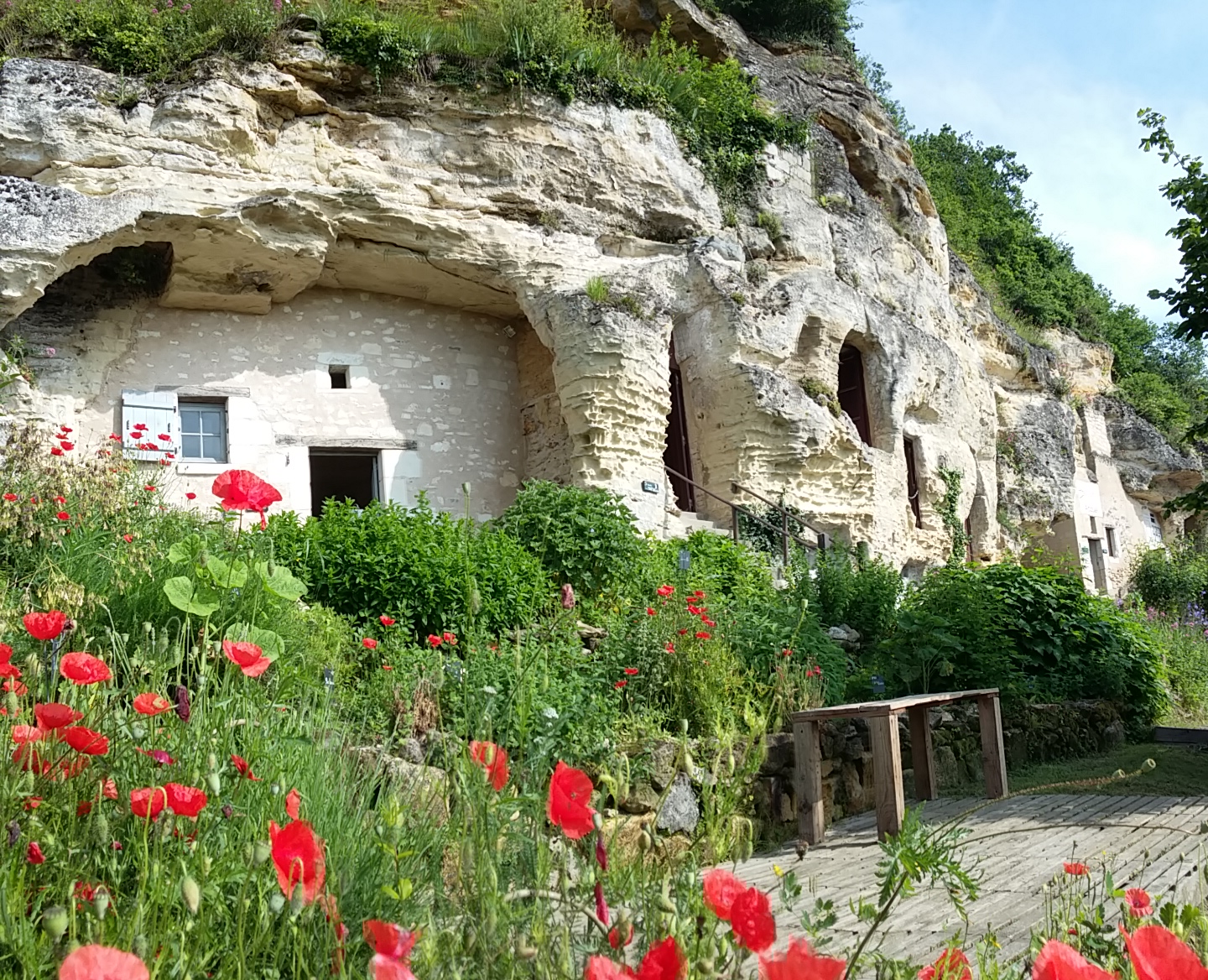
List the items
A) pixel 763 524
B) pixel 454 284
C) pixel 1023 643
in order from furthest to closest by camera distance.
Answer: pixel 763 524, pixel 454 284, pixel 1023 643

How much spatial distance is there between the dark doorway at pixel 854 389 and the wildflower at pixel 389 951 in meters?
13.0

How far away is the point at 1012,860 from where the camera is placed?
392 cm

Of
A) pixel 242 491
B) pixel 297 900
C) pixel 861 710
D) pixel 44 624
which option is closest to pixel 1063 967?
pixel 297 900

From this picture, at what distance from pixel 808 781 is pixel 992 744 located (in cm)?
143

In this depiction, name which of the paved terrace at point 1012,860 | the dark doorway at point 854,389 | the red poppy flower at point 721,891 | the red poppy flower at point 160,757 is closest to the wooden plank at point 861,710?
the paved terrace at point 1012,860

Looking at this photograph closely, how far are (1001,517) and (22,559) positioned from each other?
14.3 m

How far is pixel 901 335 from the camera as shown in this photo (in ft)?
44.9

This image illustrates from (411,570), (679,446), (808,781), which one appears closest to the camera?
(808,781)

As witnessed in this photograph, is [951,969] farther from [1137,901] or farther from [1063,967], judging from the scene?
[1063,967]

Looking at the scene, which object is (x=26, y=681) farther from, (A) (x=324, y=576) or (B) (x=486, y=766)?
(A) (x=324, y=576)

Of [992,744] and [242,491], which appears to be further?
[992,744]

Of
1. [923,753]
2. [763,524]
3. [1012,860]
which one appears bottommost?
[1012,860]

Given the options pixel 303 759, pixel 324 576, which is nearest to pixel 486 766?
pixel 303 759

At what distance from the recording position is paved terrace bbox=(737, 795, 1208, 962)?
2.92 meters
